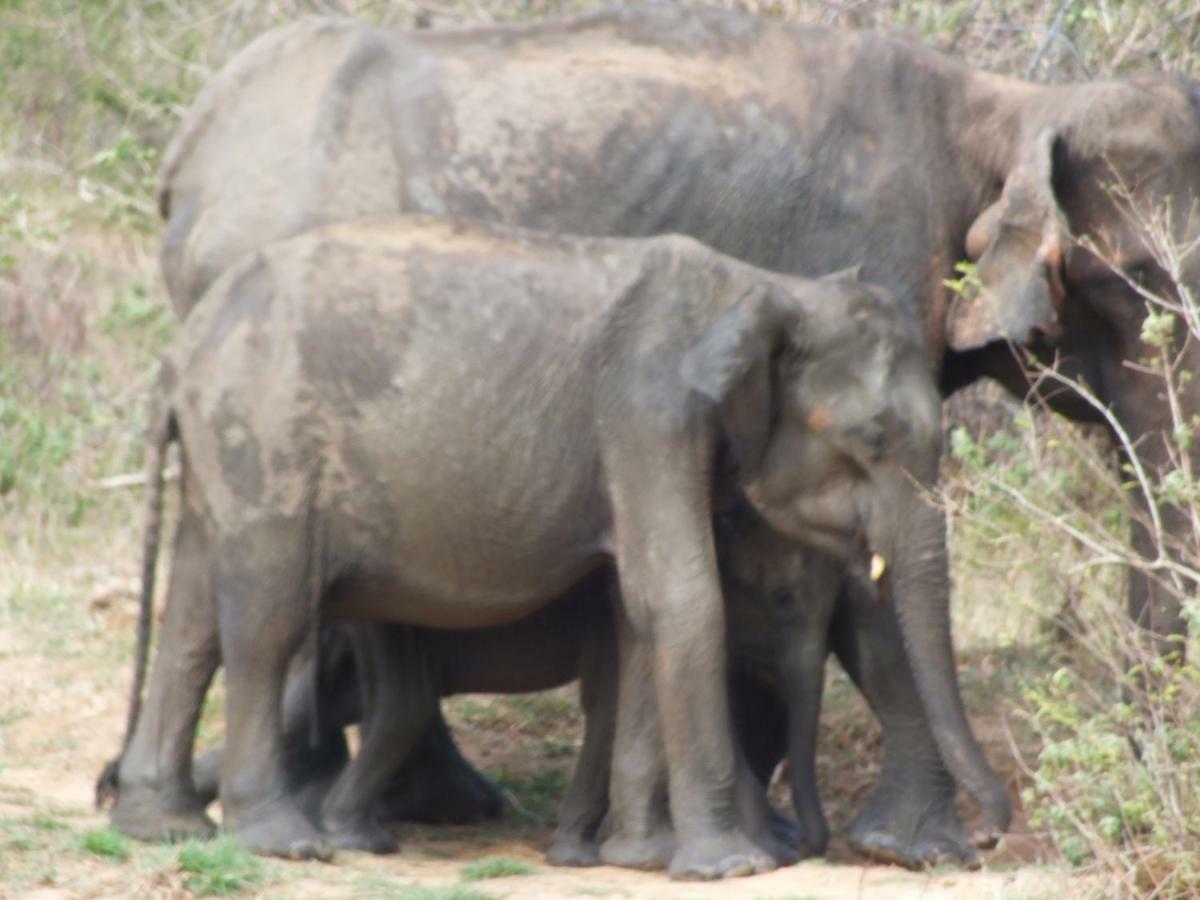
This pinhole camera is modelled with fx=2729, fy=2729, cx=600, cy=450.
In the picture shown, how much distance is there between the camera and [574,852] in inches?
285

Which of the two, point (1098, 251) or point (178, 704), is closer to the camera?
point (178, 704)

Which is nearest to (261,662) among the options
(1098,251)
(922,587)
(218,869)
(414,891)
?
(218,869)

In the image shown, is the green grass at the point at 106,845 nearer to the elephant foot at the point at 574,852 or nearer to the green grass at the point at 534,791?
the elephant foot at the point at 574,852

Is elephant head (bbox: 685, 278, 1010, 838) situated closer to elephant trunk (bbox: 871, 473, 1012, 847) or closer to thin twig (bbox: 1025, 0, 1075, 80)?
elephant trunk (bbox: 871, 473, 1012, 847)

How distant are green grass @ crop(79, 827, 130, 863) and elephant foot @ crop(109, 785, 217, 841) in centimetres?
27

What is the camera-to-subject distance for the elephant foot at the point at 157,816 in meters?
7.05

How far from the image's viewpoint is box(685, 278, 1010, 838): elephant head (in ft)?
23.4

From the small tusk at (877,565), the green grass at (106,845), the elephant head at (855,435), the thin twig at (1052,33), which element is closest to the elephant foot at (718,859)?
the elephant head at (855,435)

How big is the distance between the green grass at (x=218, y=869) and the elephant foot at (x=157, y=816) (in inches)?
20.0

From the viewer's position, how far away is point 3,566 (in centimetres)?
1053

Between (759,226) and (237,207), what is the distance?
1.49m

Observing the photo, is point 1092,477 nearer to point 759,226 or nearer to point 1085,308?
point 1085,308

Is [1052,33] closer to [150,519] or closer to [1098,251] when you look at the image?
[1098,251]

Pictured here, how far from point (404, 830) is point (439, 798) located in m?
0.20
